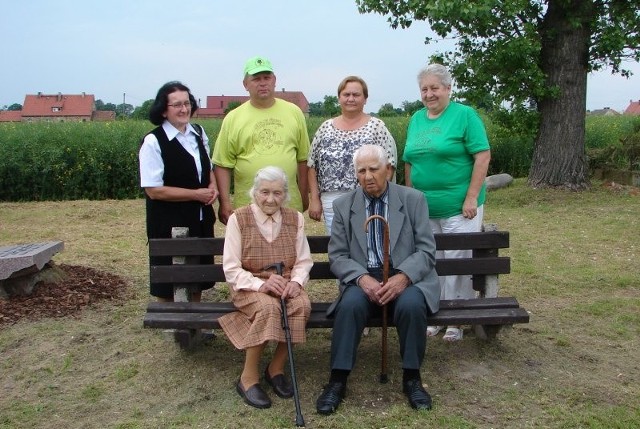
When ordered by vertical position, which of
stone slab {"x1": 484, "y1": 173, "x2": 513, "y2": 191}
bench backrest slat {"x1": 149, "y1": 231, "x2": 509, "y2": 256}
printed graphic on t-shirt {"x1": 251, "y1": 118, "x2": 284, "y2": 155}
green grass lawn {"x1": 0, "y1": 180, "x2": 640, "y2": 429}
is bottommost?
green grass lawn {"x1": 0, "y1": 180, "x2": 640, "y2": 429}

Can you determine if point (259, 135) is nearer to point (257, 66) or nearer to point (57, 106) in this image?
point (257, 66)

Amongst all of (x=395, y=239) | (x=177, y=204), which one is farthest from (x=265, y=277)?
(x=177, y=204)

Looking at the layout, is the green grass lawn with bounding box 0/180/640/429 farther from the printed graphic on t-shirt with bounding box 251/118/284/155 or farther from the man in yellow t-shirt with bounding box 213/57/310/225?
the printed graphic on t-shirt with bounding box 251/118/284/155

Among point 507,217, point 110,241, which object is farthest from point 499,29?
point 110,241

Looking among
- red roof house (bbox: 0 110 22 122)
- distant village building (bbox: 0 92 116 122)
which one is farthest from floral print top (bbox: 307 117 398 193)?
distant village building (bbox: 0 92 116 122)

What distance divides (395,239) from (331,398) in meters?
0.94

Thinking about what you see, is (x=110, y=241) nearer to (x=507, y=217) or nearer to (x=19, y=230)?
(x=19, y=230)

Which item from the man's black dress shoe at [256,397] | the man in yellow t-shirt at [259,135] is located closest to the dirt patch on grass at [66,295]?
the man in yellow t-shirt at [259,135]

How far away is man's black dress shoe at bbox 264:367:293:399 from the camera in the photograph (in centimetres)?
386

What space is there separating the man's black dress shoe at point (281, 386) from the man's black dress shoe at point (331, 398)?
0.20 m

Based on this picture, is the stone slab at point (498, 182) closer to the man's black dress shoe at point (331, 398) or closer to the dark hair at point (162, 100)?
the dark hair at point (162, 100)

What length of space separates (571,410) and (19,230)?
8.44 metres

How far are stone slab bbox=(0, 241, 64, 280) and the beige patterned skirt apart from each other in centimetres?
236

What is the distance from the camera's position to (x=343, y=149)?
14.5ft
